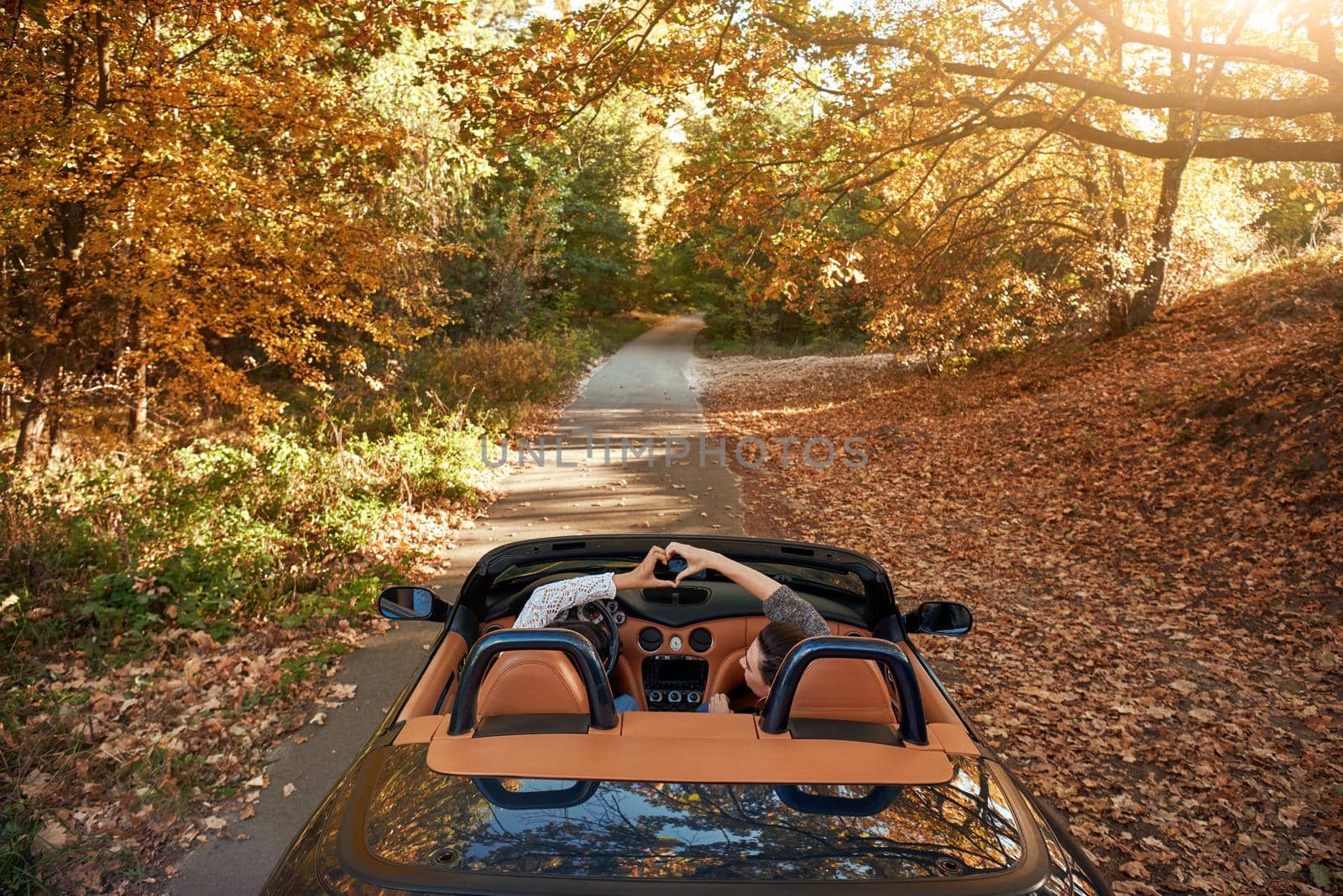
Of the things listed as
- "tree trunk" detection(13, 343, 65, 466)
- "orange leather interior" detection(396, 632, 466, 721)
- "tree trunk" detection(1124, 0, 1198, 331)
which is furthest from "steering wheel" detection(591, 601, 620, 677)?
"tree trunk" detection(1124, 0, 1198, 331)

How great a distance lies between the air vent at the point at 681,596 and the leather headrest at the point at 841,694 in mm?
1450

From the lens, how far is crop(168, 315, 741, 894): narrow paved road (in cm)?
400

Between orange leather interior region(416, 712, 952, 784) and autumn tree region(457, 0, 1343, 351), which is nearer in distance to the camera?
orange leather interior region(416, 712, 952, 784)

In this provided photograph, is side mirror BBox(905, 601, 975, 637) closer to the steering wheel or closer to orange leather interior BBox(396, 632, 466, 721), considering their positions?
the steering wheel

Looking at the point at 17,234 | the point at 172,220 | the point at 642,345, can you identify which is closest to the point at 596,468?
the point at 172,220

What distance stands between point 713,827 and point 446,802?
1.98 ft

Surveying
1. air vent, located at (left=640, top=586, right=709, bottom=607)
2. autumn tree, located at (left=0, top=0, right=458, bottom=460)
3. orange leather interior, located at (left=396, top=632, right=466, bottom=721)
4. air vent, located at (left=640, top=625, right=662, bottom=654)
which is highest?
autumn tree, located at (left=0, top=0, right=458, bottom=460)

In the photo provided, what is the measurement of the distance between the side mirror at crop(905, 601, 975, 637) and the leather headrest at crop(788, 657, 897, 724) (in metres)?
1.02

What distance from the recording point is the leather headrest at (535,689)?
7.34 feet

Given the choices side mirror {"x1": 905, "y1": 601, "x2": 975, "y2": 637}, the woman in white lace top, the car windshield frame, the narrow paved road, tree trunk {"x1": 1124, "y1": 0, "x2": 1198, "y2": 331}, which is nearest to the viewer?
the woman in white lace top

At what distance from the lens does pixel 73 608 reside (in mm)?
5832

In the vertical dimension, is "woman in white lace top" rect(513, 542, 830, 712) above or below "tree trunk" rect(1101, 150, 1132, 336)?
below

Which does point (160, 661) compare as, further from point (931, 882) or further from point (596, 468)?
point (596, 468)

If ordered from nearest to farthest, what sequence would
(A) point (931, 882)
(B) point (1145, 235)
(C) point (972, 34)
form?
(A) point (931, 882) → (C) point (972, 34) → (B) point (1145, 235)
